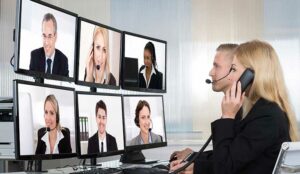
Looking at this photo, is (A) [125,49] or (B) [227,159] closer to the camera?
(B) [227,159]

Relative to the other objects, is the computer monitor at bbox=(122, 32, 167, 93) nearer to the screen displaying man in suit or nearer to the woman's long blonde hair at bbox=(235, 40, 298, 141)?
the screen displaying man in suit

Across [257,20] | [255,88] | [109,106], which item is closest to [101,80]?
[109,106]

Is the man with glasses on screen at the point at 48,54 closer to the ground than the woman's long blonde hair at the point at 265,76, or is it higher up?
higher up

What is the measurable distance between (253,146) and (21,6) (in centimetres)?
106

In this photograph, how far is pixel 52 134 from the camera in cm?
194

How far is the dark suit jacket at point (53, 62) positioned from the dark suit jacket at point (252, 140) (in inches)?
32.9

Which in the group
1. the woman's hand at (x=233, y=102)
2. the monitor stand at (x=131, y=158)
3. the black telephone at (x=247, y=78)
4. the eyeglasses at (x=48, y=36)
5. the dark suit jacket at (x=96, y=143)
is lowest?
the monitor stand at (x=131, y=158)

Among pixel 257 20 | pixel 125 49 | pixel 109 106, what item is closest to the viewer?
pixel 109 106

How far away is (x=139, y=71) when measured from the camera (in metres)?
2.74

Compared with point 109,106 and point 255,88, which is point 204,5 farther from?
point 255,88

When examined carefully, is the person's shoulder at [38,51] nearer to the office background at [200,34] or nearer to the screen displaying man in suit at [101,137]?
the screen displaying man in suit at [101,137]

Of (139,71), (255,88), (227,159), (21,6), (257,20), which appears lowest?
(227,159)

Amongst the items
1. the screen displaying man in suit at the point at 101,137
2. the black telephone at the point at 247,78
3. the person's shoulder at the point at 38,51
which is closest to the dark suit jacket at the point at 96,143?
the screen displaying man in suit at the point at 101,137

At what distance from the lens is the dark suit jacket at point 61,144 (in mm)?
1854
